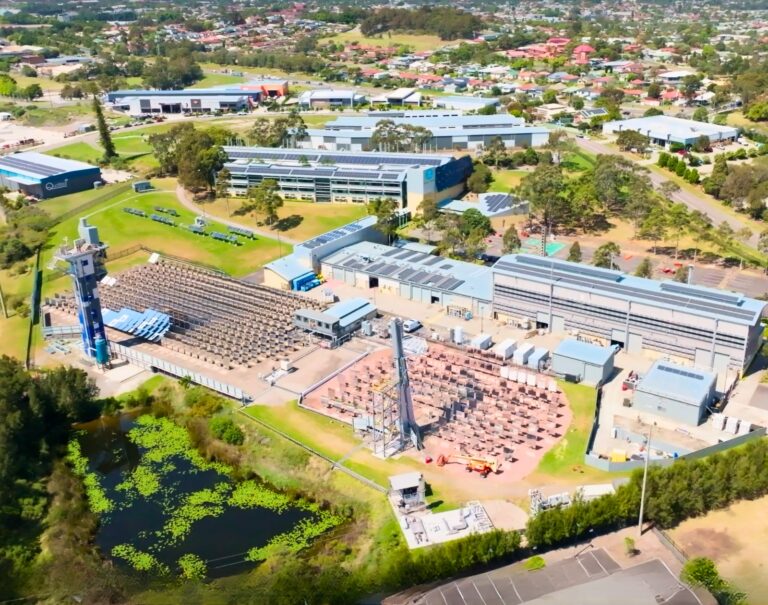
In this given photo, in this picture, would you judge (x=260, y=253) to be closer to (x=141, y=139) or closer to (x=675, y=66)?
(x=141, y=139)

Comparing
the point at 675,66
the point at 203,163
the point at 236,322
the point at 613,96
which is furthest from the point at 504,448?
the point at 675,66

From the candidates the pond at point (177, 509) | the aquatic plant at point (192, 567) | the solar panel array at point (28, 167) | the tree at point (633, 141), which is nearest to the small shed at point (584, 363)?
the pond at point (177, 509)

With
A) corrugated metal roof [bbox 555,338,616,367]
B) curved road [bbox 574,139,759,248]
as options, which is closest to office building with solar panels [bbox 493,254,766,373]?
corrugated metal roof [bbox 555,338,616,367]

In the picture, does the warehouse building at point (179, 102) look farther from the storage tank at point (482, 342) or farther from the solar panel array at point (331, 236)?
the storage tank at point (482, 342)

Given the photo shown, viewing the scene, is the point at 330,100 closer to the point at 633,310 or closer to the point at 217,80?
the point at 217,80

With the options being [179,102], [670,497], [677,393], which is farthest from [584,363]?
[179,102]

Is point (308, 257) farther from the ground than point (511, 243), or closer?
closer

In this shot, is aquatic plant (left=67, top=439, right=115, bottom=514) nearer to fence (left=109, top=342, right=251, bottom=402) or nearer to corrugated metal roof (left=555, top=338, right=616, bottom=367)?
fence (left=109, top=342, right=251, bottom=402)
